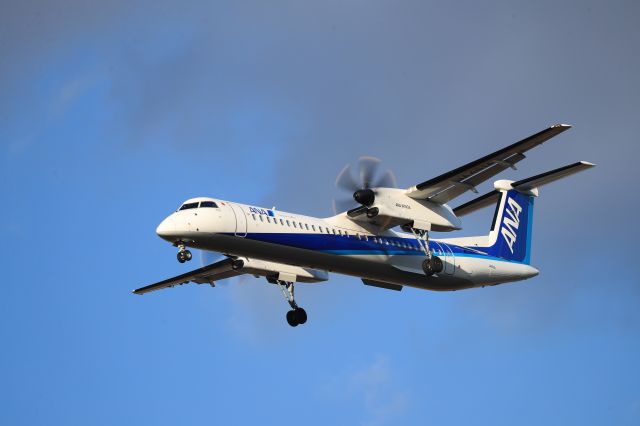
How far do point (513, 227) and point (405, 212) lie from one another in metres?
5.02

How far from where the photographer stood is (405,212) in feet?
84.0

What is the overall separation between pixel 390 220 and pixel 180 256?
19.3 feet

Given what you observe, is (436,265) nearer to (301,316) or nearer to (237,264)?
(301,316)

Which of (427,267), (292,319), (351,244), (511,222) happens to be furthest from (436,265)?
(511,222)

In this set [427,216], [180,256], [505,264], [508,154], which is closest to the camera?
[180,256]

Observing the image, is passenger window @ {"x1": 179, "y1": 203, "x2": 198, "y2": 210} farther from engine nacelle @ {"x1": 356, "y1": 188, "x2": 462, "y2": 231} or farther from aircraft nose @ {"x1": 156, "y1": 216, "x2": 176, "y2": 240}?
engine nacelle @ {"x1": 356, "y1": 188, "x2": 462, "y2": 231}

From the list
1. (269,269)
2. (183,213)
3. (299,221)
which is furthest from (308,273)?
(183,213)

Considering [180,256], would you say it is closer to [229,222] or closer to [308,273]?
[229,222]

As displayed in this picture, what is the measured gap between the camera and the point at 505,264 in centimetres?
2817

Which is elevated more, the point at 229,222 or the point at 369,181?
the point at 369,181

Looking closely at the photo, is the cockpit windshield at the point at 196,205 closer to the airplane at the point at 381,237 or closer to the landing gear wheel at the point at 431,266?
the airplane at the point at 381,237

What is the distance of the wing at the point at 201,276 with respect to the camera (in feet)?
92.7

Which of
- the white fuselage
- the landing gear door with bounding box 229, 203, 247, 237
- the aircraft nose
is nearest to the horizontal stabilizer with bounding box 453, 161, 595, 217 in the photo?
the white fuselage

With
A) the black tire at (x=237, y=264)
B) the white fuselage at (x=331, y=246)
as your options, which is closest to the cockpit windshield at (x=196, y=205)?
the white fuselage at (x=331, y=246)
